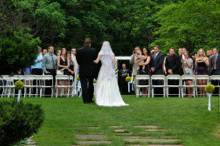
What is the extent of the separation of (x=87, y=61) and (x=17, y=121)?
505 inches

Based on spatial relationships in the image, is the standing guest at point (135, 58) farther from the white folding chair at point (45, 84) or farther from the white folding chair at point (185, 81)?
the white folding chair at point (45, 84)

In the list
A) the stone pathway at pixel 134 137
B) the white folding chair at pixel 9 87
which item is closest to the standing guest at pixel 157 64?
the white folding chair at pixel 9 87

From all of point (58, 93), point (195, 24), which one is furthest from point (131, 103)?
point (195, 24)

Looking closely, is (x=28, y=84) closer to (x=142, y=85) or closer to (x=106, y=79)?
(x=142, y=85)

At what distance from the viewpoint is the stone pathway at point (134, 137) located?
13.0m

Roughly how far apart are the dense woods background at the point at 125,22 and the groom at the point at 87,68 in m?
13.4

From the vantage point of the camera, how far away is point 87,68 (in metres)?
21.6

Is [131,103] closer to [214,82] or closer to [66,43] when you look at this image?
[214,82]

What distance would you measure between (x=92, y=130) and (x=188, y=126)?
233 cm

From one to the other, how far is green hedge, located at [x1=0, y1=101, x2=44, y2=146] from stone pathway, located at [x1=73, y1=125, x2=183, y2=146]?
335 centimetres

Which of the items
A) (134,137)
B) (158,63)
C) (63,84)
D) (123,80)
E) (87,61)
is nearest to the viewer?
(134,137)

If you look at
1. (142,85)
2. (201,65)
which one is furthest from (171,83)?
(142,85)

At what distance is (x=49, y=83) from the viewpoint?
1065 inches

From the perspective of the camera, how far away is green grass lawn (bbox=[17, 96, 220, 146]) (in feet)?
43.8
